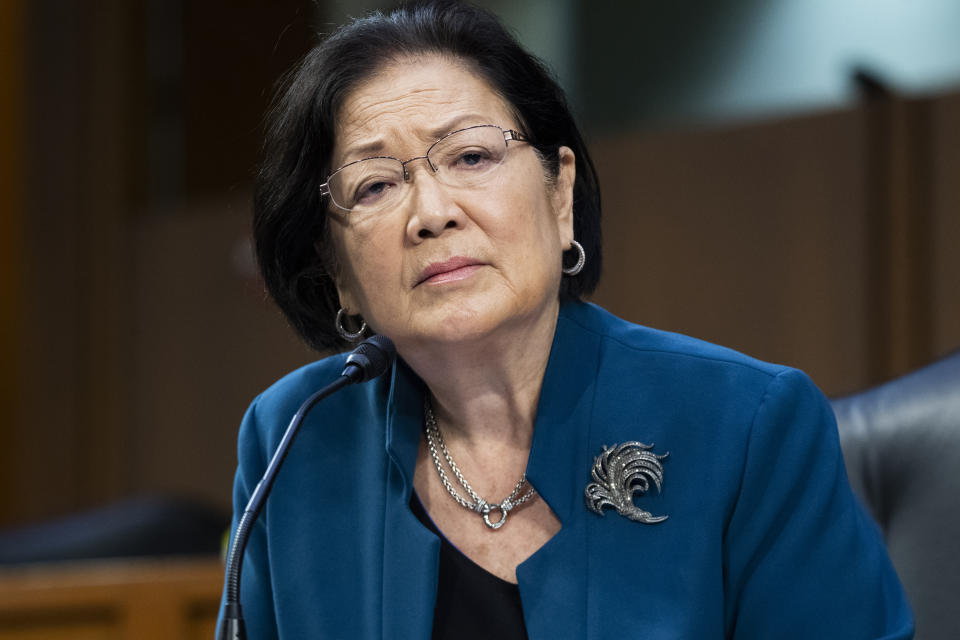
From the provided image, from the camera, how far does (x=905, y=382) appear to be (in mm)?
1464

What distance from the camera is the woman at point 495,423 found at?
1293 mm

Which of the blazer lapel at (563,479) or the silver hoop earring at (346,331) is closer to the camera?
the blazer lapel at (563,479)

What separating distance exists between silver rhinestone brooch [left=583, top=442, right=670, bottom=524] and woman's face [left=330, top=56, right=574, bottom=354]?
0.71 feet

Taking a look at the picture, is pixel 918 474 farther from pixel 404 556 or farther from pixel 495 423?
pixel 404 556

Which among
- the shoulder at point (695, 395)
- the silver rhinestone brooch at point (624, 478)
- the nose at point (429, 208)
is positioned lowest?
the silver rhinestone brooch at point (624, 478)

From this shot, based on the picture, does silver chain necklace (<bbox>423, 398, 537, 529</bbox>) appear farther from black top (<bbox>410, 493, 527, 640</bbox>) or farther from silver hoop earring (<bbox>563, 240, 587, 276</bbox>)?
silver hoop earring (<bbox>563, 240, 587, 276</bbox>)

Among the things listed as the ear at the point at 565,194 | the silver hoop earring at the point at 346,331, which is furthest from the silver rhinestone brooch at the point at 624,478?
the silver hoop earring at the point at 346,331

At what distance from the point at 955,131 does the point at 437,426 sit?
2.50 m

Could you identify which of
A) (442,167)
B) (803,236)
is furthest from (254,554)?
(803,236)

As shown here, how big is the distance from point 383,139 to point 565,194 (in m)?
0.29

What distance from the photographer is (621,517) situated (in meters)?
1.34

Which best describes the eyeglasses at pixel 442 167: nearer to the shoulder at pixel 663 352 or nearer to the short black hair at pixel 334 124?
the short black hair at pixel 334 124

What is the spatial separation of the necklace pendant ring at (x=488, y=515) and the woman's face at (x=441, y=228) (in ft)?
0.77

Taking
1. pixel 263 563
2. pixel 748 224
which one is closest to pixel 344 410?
pixel 263 563
